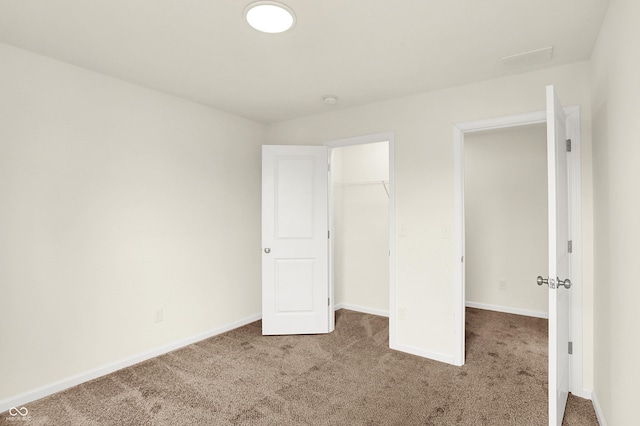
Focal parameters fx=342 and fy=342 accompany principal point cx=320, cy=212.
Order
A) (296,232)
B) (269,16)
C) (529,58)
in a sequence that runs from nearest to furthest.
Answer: (269,16)
(529,58)
(296,232)

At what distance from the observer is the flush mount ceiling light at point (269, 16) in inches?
71.2

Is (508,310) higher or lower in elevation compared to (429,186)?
lower

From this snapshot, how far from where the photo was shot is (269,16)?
1884mm

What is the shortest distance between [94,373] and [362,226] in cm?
318

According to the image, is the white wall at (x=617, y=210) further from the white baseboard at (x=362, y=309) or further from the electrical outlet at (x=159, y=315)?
the electrical outlet at (x=159, y=315)

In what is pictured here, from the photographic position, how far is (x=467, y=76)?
276 centimetres

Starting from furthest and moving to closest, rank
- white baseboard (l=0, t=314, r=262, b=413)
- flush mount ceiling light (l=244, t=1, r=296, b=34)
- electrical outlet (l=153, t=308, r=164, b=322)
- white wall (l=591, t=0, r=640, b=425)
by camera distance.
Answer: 1. electrical outlet (l=153, t=308, r=164, b=322)
2. white baseboard (l=0, t=314, r=262, b=413)
3. flush mount ceiling light (l=244, t=1, r=296, b=34)
4. white wall (l=591, t=0, r=640, b=425)

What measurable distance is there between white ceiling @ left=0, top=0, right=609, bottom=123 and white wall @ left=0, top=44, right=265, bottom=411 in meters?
0.30

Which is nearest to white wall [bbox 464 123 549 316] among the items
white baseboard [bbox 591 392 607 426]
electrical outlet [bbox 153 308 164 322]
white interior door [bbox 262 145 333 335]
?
white baseboard [bbox 591 392 607 426]

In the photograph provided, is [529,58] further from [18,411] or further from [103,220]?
[18,411]

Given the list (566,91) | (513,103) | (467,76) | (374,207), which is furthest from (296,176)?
(566,91)
